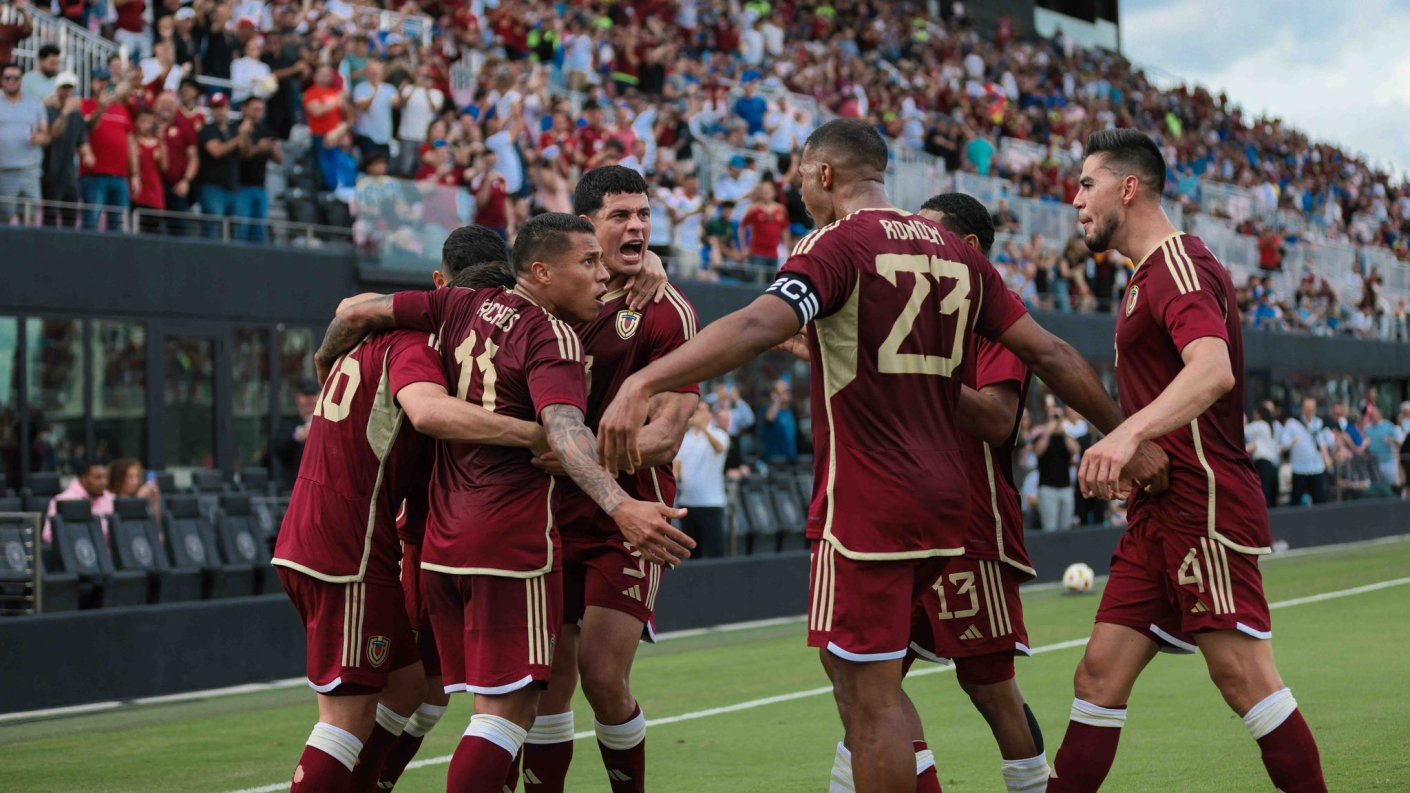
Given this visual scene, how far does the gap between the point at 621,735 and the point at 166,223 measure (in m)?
12.5

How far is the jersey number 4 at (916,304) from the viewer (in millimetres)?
5430

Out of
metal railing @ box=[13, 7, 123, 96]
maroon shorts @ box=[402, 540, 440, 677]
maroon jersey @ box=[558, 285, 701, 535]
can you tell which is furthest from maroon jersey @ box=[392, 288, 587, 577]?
metal railing @ box=[13, 7, 123, 96]

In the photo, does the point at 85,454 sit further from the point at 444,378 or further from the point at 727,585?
the point at 444,378

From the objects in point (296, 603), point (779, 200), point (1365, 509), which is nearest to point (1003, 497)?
point (296, 603)

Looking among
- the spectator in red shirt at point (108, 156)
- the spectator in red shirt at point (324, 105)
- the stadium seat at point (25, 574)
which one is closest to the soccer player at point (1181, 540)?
the stadium seat at point (25, 574)

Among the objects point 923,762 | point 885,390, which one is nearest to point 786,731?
point 923,762

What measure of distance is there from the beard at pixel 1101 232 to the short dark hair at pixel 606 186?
5.92 ft

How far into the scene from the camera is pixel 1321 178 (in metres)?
49.3

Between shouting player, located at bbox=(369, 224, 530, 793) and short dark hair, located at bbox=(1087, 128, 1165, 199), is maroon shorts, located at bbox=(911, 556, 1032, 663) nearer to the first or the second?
short dark hair, located at bbox=(1087, 128, 1165, 199)

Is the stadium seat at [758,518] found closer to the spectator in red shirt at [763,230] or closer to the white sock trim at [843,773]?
the spectator in red shirt at [763,230]

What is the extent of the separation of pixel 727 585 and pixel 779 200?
316 inches

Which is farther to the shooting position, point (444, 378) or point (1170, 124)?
point (1170, 124)

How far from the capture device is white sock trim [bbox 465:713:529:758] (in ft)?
18.5

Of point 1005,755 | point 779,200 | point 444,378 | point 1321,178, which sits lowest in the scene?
point 1005,755
